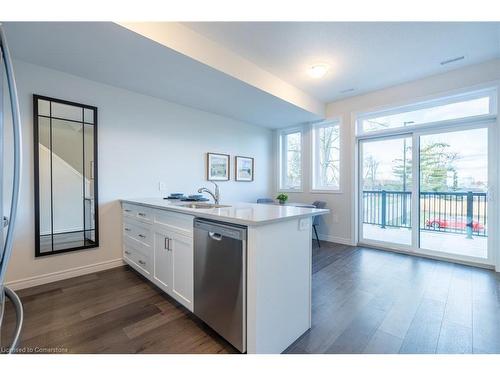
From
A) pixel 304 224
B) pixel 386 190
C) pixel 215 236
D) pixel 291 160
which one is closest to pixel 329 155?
pixel 291 160

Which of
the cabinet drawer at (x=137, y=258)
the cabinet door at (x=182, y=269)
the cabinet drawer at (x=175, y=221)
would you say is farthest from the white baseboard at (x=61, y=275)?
the cabinet door at (x=182, y=269)

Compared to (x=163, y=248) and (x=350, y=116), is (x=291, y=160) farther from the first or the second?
(x=163, y=248)

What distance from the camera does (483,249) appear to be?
3035mm

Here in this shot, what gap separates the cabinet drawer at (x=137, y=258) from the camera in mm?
2367

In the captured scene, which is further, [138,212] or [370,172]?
[370,172]

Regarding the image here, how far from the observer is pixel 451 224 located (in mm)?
3314

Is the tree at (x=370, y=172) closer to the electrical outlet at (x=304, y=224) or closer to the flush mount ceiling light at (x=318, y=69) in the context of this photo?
the flush mount ceiling light at (x=318, y=69)

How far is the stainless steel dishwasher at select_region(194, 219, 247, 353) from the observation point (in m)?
1.36

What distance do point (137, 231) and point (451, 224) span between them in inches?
169

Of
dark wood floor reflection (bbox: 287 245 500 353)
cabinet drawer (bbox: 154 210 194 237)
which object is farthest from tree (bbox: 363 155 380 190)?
cabinet drawer (bbox: 154 210 194 237)

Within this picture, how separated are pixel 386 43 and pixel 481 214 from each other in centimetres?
260
